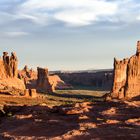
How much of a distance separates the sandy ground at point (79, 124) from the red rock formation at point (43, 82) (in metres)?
126

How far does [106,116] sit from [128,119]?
1.78 m

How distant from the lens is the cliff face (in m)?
117

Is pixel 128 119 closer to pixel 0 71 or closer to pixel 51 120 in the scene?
pixel 51 120

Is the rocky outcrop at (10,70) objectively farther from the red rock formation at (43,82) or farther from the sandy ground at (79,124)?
the sandy ground at (79,124)

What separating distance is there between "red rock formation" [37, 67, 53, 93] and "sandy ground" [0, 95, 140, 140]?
12618cm

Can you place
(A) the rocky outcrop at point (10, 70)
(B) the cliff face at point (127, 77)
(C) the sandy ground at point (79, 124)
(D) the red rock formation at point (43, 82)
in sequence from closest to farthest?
(C) the sandy ground at point (79, 124)
(B) the cliff face at point (127, 77)
(A) the rocky outcrop at point (10, 70)
(D) the red rock formation at point (43, 82)

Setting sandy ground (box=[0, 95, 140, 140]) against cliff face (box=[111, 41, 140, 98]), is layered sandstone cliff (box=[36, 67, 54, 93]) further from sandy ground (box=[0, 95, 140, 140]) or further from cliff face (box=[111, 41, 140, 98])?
sandy ground (box=[0, 95, 140, 140])

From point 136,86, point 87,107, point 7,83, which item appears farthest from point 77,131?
point 7,83

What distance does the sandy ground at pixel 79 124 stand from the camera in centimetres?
2016

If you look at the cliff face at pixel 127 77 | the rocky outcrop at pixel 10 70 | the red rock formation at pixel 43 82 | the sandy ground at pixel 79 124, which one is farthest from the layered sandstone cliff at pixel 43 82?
the sandy ground at pixel 79 124

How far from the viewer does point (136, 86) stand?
11862 centimetres

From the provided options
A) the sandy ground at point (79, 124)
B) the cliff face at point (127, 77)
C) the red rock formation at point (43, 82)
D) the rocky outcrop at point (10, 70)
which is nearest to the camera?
the sandy ground at point (79, 124)

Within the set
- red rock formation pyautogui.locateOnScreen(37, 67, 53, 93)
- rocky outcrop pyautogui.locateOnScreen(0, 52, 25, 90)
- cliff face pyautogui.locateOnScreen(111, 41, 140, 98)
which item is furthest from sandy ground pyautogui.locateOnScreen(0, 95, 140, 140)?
red rock formation pyautogui.locateOnScreen(37, 67, 53, 93)

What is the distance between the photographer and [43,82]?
15638cm
